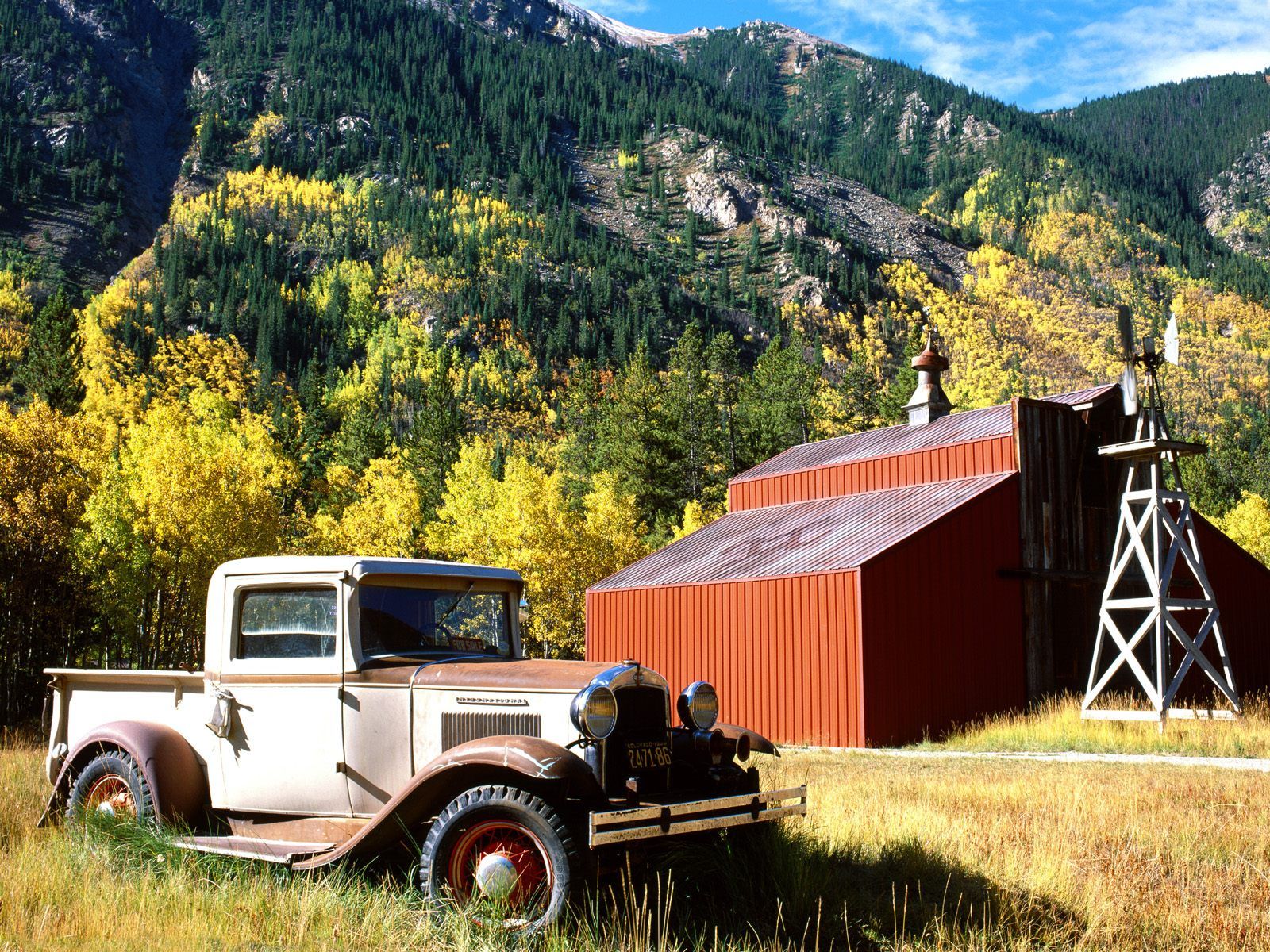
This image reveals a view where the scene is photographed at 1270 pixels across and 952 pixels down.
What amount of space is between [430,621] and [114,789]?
277 centimetres

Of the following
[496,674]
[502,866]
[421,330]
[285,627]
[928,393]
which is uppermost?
[421,330]

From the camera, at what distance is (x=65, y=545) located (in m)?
23.7

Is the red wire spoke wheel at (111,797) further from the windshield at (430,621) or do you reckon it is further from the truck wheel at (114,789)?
the windshield at (430,621)

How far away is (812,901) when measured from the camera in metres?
6.89

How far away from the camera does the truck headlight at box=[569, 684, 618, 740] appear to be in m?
6.06

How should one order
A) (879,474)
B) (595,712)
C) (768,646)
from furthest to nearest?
1. (879,474)
2. (768,646)
3. (595,712)

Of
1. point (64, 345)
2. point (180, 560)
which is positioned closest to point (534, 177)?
point (64, 345)

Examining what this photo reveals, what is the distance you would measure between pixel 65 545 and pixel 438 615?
64.4 ft

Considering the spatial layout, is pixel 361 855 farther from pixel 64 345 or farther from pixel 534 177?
pixel 534 177

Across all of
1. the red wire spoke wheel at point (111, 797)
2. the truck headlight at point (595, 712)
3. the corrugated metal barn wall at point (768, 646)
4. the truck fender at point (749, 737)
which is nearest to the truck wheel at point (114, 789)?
the red wire spoke wheel at point (111, 797)

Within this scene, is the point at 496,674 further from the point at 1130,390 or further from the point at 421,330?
the point at 421,330

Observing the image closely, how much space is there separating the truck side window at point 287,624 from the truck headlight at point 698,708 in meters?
2.40

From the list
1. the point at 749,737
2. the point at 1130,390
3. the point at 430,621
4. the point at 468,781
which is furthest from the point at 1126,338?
the point at 468,781

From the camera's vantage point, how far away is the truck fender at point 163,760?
741 centimetres
